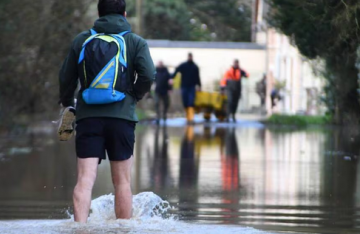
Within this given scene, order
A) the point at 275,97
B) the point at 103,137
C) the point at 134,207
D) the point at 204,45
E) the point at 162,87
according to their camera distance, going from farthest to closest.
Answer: the point at 204,45
the point at 275,97
the point at 162,87
the point at 134,207
the point at 103,137

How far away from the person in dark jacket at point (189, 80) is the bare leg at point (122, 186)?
2228 centimetres

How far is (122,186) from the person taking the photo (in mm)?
7145

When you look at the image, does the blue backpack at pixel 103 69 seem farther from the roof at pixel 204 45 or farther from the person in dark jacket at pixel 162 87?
the roof at pixel 204 45

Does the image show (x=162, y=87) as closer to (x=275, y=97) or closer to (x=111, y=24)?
(x=275, y=97)

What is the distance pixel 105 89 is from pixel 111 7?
0.61 m

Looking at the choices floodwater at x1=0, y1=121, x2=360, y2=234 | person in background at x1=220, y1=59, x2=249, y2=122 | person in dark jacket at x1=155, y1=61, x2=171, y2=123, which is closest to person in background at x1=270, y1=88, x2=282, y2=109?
person in background at x1=220, y1=59, x2=249, y2=122

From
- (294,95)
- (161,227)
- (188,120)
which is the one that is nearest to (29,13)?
(161,227)

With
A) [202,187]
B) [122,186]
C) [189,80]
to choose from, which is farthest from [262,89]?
[122,186]

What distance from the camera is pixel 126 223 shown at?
7.29m

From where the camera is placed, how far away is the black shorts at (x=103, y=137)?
693 centimetres

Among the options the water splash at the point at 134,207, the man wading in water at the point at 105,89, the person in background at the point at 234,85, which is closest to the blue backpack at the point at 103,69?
the man wading in water at the point at 105,89

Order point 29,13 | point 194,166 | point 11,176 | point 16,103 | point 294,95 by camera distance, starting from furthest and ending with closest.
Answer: point 294,95
point 16,103
point 29,13
point 194,166
point 11,176

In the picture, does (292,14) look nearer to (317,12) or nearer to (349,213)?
(317,12)

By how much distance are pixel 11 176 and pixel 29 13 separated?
15.7 ft
